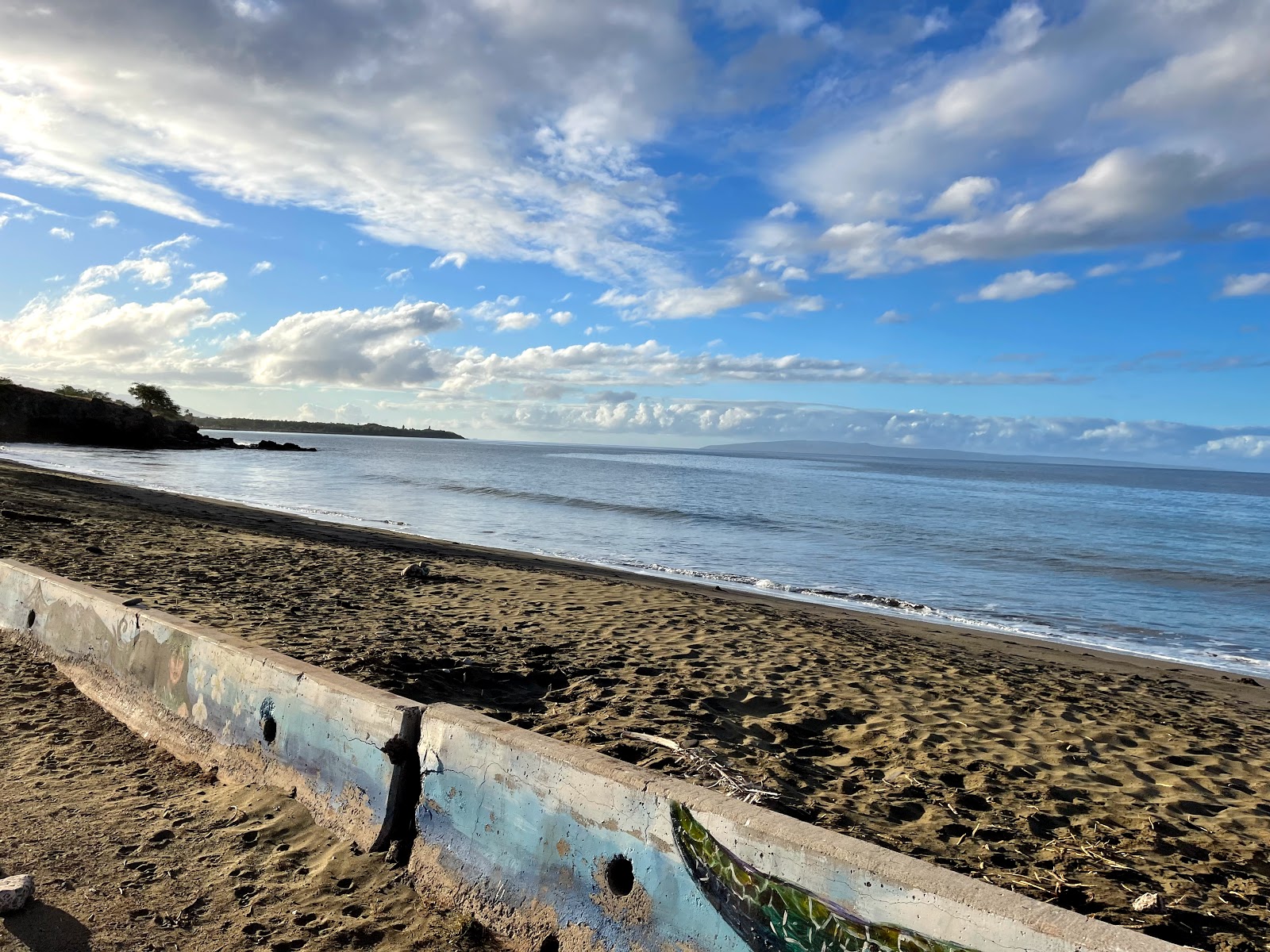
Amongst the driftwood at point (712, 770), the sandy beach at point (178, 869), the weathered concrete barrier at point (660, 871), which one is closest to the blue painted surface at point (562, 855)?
the weathered concrete barrier at point (660, 871)

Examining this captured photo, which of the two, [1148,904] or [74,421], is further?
[74,421]

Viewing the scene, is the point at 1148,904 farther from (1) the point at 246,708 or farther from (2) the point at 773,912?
(1) the point at 246,708

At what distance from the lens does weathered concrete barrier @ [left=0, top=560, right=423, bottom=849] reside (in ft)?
10.3

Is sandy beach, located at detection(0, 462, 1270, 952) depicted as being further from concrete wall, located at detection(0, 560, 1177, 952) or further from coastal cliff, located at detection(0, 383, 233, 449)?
coastal cliff, located at detection(0, 383, 233, 449)

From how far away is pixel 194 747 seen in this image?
3.92 meters

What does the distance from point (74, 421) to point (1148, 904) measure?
6823 cm

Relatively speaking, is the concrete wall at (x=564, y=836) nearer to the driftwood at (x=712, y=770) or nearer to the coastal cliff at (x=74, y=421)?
the driftwood at (x=712, y=770)

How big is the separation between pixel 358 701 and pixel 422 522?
20547mm

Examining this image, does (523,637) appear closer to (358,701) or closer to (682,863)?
(358,701)

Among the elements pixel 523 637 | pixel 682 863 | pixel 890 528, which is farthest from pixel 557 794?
pixel 890 528

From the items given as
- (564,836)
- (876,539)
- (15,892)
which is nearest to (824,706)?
(564,836)

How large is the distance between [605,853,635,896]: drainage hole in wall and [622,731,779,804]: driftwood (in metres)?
0.92

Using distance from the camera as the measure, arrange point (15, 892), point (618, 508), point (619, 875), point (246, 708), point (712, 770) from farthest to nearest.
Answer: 1. point (618, 508)
2. point (712, 770)
3. point (246, 708)
4. point (15, 892)
5. point (619, 875)

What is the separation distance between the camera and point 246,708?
374cm
